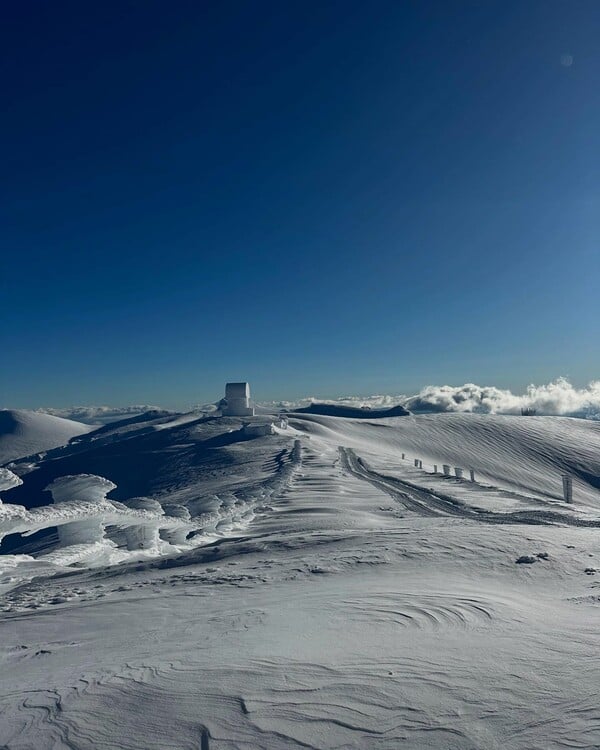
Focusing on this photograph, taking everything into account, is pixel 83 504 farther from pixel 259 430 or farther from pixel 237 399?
pixel 237 399

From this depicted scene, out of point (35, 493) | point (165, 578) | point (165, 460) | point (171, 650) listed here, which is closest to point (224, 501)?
point (165, 578)

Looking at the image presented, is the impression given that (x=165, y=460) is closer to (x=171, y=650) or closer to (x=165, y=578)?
(x=165, y=578)

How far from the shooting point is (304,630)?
22.0ft

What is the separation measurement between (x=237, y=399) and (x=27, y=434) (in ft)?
401

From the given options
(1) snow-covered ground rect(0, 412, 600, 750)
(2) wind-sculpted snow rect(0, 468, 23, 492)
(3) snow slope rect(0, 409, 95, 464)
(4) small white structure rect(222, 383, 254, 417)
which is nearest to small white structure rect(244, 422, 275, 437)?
(4) small white structure rect(222, 383, 254, 417)

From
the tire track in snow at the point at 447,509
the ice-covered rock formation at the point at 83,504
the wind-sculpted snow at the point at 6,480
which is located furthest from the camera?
the tire track in snow at the point at 447,509

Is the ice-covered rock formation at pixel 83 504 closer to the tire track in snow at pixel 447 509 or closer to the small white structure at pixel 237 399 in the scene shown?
the tire track in snow at pixel 447 509

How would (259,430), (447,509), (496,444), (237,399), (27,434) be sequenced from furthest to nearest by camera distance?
1. (27,434)
2. (237,399)
3. (496,444)
4. (259,430)
5. (447,509)

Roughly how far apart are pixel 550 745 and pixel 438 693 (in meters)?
1.03

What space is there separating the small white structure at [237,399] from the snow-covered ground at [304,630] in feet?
233

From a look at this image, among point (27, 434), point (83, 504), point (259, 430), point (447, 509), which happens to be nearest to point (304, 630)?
point (83, 504)

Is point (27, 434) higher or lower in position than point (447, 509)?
lower

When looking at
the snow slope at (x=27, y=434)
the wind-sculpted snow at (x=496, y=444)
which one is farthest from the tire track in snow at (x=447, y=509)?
the snow slope at (x=27, y=434)

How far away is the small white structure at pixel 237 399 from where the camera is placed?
9106 centimetres
